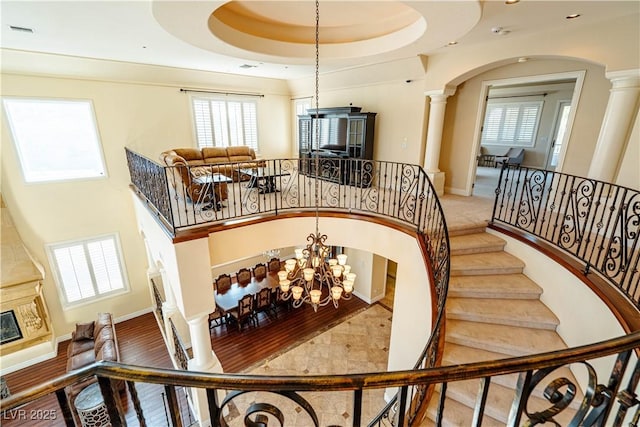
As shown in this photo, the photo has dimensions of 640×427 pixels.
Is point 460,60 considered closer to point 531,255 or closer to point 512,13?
point 512,13

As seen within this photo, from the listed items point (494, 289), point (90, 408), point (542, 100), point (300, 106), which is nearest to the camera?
point (494, 289)

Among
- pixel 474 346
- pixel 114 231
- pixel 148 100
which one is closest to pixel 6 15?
pixel 148 100

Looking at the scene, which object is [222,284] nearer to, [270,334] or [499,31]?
[270,334]

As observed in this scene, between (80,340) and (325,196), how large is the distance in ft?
22.7

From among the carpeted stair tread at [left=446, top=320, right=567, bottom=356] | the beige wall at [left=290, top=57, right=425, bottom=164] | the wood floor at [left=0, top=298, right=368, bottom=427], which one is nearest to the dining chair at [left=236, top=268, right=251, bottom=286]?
the wood floor at [left=0, top=298, right=368, bottom=427]

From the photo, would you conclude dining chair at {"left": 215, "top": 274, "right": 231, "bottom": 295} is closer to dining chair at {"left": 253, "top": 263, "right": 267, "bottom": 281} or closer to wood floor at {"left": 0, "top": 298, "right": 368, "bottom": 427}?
dining chair at {"left": 253, "top": 263, "right": 267, "bottom": 281}

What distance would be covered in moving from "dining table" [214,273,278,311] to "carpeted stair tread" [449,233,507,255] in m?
5.62

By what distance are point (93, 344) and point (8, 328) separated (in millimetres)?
1710

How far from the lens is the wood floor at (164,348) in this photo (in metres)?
5.72

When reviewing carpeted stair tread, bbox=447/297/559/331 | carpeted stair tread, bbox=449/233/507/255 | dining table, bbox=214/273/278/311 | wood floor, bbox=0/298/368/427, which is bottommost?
wood floor, bbox=0/298/368/427

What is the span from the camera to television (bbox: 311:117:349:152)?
767 cm

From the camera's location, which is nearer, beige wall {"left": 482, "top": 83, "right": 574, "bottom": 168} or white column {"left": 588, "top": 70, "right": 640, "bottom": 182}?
white column {"left": 588, "top": 70, "right": 640, "bottom": 182}

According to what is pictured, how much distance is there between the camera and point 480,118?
21.4 ft

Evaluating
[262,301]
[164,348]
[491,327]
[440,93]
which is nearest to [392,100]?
[440,93]
